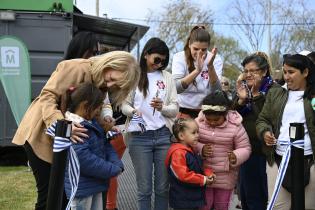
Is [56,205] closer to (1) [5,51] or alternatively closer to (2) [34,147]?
(2) [34,147]

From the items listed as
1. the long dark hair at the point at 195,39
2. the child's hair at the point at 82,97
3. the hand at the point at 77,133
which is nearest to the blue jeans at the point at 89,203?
the hand at the point at 77,133

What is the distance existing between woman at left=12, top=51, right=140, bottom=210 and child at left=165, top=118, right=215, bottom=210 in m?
0.99

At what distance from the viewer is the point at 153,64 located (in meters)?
4.64

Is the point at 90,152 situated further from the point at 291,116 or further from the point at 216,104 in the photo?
the point at 291,116

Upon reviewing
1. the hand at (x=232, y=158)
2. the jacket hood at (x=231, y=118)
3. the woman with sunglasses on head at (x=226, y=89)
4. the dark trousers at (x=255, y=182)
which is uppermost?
the woman with sunglasses on head at (x=226, y=89)

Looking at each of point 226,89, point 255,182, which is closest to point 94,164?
point 255,182

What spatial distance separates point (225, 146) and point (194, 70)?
0.79 m

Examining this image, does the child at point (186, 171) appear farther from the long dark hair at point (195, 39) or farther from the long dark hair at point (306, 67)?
the long dark hair at point (306, 67)

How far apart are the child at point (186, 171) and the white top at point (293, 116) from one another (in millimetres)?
739

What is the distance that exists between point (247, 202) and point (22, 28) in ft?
17.5

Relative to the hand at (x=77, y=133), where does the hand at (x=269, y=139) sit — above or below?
below

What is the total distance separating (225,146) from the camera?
456 centimetres

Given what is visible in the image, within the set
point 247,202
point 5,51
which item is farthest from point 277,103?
point 5,51

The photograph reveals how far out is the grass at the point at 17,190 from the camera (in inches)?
234
